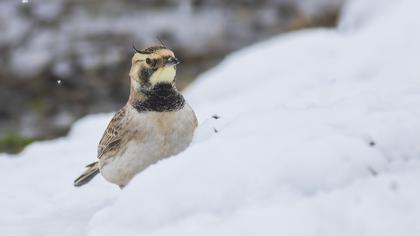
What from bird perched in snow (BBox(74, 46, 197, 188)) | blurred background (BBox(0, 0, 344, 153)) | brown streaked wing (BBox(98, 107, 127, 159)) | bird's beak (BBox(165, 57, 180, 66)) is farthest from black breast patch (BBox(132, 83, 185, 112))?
blurred background (BBox(0, 0, 344, 153))

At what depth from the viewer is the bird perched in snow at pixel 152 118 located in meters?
4.46

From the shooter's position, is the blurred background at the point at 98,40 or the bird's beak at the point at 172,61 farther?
the blurred background at the point at 98,40

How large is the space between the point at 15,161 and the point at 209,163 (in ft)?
11.9

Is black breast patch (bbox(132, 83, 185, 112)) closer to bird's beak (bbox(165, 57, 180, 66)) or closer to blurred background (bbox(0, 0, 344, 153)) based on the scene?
bird's beak (bbox(165, 57, 180, 66))

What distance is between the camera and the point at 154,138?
4.45 meters

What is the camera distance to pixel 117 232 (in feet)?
11.4

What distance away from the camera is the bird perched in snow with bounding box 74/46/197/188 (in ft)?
14.6

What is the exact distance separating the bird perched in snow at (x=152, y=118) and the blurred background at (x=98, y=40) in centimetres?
632

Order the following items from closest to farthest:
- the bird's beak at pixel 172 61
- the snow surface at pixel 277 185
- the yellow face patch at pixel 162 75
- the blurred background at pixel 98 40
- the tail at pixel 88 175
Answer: the snow surface at pixel 277 185 < the bird's beak at pixel 172 61 < the yellow face patch at pixel 162 75 < the tail at pixel 88 175 < the blurred background at pixel 98 40

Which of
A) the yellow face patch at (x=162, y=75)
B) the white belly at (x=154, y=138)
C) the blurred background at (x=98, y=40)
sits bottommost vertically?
the blurred background at (x=98, y=40)

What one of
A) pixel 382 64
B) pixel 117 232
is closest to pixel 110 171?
pixel 117 232

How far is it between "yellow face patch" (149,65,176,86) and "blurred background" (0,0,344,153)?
21.2 ft

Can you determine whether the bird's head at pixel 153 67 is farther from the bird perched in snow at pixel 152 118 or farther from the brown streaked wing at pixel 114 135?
the brown streaked wing at pixel 114 135

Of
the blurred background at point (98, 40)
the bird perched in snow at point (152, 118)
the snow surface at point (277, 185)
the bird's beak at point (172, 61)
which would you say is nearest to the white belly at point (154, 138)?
the bird perched in snow at point (152, 118)
